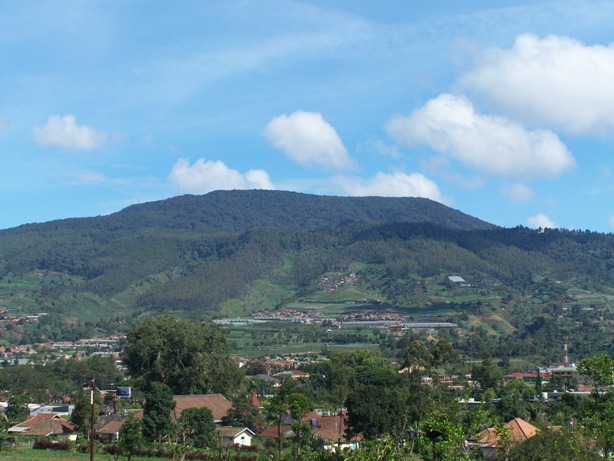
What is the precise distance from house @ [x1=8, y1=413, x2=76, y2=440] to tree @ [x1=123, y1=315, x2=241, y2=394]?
5.38m

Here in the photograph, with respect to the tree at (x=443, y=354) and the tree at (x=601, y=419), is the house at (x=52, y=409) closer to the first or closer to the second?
the tree at (x=443, y=354)

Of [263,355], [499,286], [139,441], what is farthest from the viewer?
[499,286]

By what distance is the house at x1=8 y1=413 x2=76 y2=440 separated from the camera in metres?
55.3

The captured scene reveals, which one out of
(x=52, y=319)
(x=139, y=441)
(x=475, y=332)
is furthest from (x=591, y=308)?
(x=139, y=441)

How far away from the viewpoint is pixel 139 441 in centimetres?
4100

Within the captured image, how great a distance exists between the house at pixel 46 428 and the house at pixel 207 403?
256 inches

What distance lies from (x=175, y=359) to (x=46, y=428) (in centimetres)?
951

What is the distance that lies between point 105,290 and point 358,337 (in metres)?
78.8

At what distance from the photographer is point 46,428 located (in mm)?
55938

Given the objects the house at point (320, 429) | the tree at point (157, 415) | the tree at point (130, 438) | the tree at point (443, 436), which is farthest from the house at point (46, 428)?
the tree at point (443, 436)

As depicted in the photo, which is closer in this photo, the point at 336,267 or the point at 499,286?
the point at 499,286

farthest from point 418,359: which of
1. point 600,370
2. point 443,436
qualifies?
point 443,436

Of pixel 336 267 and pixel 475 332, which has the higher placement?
pixel 336 267

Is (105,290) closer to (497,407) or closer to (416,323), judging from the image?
(416,323)
